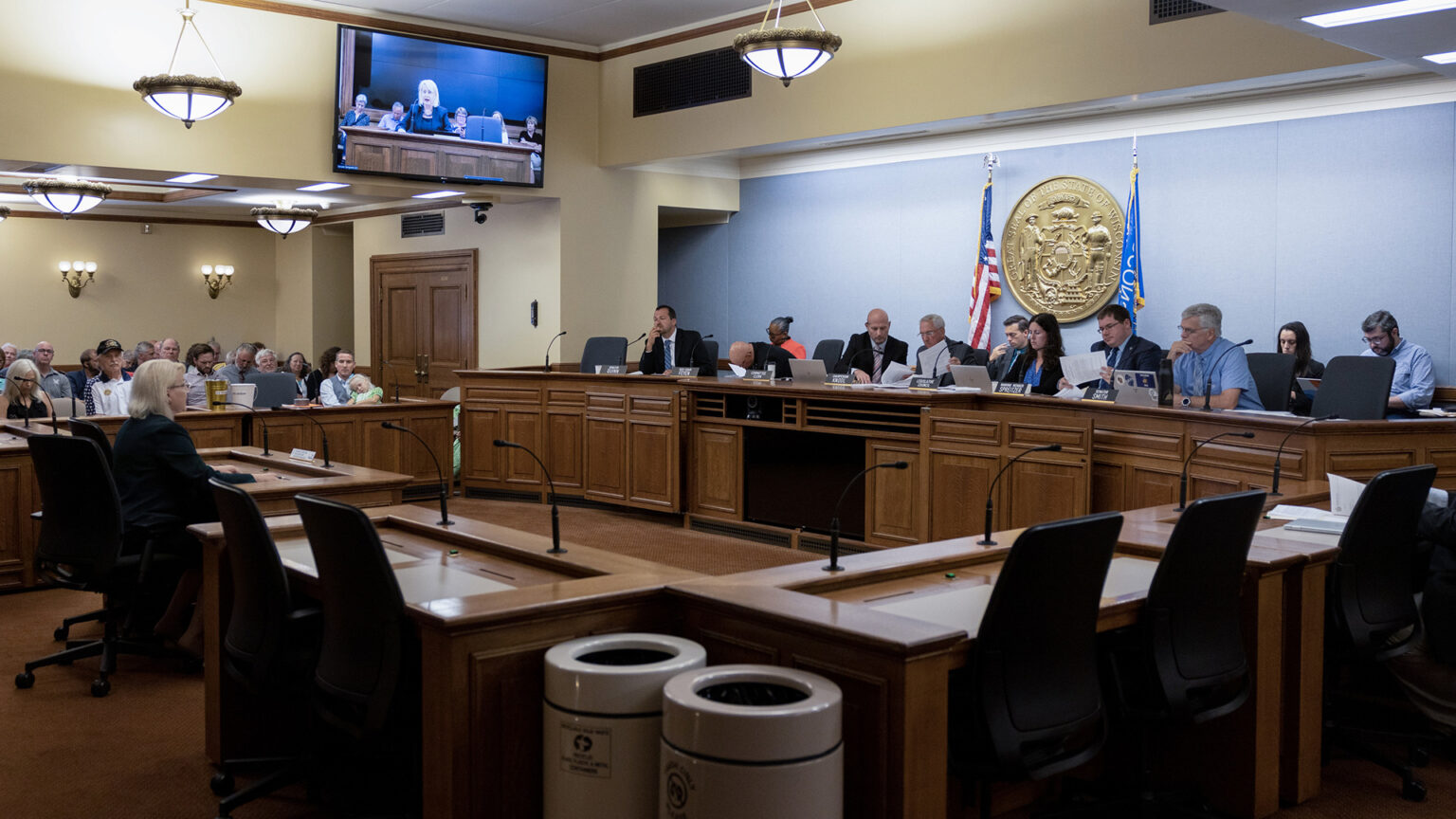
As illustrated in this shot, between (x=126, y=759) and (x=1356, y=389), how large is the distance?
5.77 m

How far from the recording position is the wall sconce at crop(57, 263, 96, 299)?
14.6 m

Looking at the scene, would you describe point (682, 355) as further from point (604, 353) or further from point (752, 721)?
point (752, 721)

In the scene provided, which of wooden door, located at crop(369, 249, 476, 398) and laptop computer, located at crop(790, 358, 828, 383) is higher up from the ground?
wooden door, located at crop(369, 249, 476, 398)

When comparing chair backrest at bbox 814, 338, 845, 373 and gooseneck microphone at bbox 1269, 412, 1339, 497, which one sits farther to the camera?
chair backrest at bbox 814, 338, 845, 373

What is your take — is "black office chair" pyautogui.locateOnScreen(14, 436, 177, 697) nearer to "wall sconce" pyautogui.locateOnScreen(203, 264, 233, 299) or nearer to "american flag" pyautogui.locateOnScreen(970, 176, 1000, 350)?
"american flag" pyautogui.locateOnScreen(970, 176, 1000, 350)

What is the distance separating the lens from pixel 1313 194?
7.89 metres

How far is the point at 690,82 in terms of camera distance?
1022 cm

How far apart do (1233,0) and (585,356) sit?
628 cm

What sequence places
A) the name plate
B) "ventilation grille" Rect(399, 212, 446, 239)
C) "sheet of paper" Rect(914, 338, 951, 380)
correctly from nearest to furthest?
the name plate < "sheet of paper" Rect(914, 338, 951, 380) < "ventilation grille" Rect(399, 212, 446, 239)

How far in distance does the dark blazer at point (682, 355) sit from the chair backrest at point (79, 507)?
179 inches

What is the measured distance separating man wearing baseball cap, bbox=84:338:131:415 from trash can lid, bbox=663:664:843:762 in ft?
23.9

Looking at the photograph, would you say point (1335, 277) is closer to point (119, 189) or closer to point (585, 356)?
point (585, 356)

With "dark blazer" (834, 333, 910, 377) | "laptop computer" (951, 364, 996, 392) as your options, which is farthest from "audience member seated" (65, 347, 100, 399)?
"laptop computer" (951, 364, 996, 392)

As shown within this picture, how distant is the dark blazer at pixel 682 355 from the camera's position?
8.88 metres
